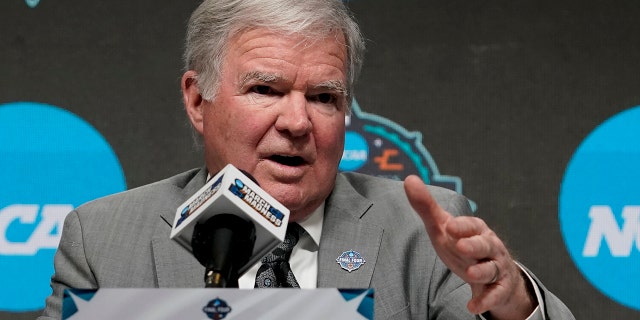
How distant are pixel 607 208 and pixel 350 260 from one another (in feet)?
3.18

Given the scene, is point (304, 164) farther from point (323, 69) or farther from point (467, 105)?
point (467, 105)

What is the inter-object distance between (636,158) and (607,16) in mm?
426

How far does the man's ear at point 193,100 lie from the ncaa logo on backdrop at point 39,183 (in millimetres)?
569

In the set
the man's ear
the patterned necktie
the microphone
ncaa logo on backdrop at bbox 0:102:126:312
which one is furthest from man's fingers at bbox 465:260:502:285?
ncaa logo on backdrop at bbox 0:102:126:312

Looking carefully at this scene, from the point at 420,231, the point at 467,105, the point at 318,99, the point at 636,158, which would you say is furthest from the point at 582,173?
the point at 318,99

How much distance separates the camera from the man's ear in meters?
2.12

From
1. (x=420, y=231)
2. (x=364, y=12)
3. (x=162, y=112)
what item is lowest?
(x=420, y=231)

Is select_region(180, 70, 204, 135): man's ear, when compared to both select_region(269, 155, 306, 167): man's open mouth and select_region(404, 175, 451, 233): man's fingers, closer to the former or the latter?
select_region(269, 155, 306, 167): man's open mouth

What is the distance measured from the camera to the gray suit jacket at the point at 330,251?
6.19 ft

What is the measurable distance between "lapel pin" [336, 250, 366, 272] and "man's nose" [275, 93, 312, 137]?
285 mm

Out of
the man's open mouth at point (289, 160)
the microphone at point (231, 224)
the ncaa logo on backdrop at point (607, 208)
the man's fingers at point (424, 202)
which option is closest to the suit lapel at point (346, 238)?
the man's open mouth at point (289, 160)

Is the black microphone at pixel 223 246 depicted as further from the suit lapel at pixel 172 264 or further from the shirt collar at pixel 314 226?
the shirt collar at pixel 314 226

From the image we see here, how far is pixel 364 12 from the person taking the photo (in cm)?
262

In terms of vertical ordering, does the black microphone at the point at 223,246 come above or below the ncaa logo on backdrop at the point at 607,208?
above
